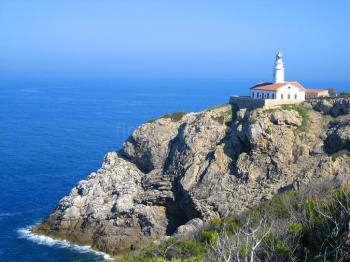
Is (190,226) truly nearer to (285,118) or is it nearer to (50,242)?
(50,242)

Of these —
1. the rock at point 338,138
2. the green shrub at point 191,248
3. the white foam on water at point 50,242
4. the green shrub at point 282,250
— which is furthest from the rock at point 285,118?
the green shrub at point 282,250

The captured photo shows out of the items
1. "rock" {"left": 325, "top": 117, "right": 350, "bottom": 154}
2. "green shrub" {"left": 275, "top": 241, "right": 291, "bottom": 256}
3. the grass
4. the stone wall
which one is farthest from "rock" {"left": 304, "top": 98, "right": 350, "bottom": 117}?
"green shrub" {"left": 275, "top": 241, "right": 291, "bottom": 256}

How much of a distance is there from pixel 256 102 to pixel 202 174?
9619mm

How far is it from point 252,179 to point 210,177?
3.33 m

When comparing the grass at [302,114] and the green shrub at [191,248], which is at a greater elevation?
the grass at [302,114]

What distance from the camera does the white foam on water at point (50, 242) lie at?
40.4 metres

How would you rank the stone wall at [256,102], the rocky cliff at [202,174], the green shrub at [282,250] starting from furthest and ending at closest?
the stone wall at [256,102] → the rocky cliff at [202,174] → the green shrub at [282,250]

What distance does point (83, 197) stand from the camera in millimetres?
46062

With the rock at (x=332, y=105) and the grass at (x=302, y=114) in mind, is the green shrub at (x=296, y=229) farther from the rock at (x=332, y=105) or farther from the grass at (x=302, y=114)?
the rock at (x=332, y=105)

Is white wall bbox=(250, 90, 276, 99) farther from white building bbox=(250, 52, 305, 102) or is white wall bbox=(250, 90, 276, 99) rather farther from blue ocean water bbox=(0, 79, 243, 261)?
blue ocean water bbox=(0, 79, 243, 261)

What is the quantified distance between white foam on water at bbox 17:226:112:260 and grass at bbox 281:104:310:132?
18.0 metres

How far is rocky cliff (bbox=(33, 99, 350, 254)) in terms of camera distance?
41.0m

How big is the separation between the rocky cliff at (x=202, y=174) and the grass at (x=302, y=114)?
82 mm

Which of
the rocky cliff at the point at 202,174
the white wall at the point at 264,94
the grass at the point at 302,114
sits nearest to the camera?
the rocky cliff at the point at 202,174
